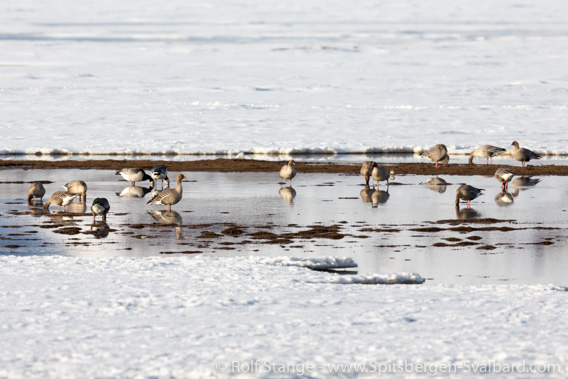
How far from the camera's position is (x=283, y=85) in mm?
42438

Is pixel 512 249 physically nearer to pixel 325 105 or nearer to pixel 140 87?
pixel 325 105

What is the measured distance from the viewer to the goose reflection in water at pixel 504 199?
17234 millimetres

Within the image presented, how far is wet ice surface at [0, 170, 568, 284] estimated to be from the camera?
12.1 meters

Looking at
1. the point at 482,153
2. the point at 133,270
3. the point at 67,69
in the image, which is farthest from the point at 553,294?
the point at 67,69

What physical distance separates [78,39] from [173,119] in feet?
120

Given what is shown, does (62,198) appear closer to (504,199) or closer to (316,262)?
(316,262)

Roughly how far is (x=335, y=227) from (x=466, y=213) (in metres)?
2.89

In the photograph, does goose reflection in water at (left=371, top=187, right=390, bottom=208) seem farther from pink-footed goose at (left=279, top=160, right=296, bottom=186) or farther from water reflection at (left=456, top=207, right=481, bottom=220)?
pink-footed goose at (left=279, top=160, right=296, bottom=186)

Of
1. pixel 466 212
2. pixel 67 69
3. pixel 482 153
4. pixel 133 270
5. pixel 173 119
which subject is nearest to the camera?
pixel 133 270

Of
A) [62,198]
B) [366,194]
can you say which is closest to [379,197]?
[366,194]

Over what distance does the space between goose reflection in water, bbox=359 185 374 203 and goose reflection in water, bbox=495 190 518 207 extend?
2.56 metres

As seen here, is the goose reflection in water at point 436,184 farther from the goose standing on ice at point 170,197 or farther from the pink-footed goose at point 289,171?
the goose standing on ice at point 170,197

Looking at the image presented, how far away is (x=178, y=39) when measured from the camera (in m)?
66.7

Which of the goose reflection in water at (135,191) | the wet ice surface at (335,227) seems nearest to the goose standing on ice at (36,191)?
the wet ice surface at (335,227)
